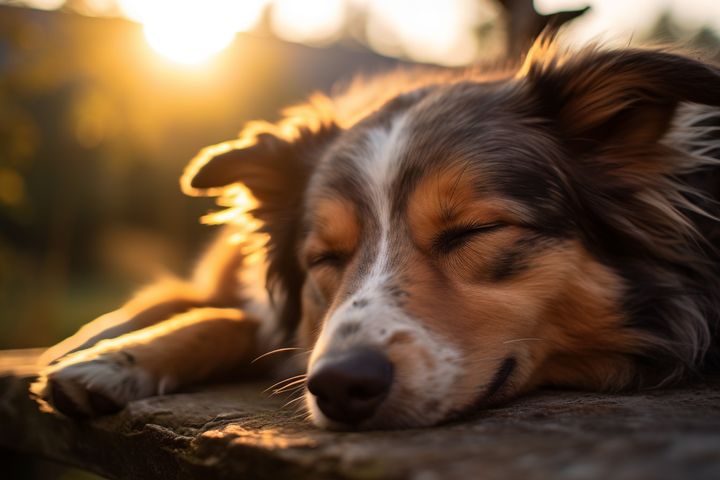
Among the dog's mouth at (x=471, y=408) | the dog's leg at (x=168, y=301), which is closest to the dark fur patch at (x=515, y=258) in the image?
the dog's mouth at (x=471, y=408)

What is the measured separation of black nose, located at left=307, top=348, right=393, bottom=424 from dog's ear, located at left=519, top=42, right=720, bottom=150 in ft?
5.13

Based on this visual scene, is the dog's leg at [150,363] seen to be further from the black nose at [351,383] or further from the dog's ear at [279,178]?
the black nose at [351,383]

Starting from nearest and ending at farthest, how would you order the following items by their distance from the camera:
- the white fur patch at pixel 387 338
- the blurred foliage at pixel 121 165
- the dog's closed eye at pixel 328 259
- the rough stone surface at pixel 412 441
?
1. the rough stone surface at pixel 412 441
2. the white fur patch at pixel 387 338
3. the dog's closed eye at pixel 328 259
4. the blurred foliage at pixel 121 165

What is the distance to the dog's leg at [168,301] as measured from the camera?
4.22m

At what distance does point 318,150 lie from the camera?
3945 millimetres

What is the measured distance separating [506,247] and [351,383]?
0.97 metres

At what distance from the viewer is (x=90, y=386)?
3119 millimetres

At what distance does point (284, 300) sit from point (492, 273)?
1.53 metres

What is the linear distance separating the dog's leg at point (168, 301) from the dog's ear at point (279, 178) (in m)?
0.77

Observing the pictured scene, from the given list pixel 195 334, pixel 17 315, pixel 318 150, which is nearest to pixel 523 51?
pixel 318 150

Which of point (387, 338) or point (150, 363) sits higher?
point (387, 338)

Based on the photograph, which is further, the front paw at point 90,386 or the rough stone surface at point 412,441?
the front paw at point 90,386

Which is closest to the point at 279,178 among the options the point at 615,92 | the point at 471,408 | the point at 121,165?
the point at 615,92

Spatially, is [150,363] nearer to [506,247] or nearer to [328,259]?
[328,259]
